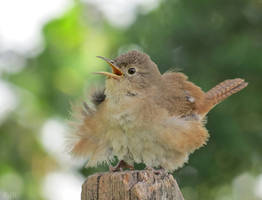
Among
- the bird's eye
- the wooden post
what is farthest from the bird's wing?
the wooden post

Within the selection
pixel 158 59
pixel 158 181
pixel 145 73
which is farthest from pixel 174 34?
pixel 158 181

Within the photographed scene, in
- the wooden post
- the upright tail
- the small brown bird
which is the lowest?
the wooden post

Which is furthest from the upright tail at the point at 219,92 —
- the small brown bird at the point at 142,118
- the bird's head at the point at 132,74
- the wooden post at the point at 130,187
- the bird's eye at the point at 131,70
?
the wooden post at the point at 130,187

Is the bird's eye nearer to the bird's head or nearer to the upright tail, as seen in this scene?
the bird's head

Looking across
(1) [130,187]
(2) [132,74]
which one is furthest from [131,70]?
(1) [130,187]

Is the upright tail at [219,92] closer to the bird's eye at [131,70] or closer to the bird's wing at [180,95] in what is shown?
the bird's wing at [180,95]
